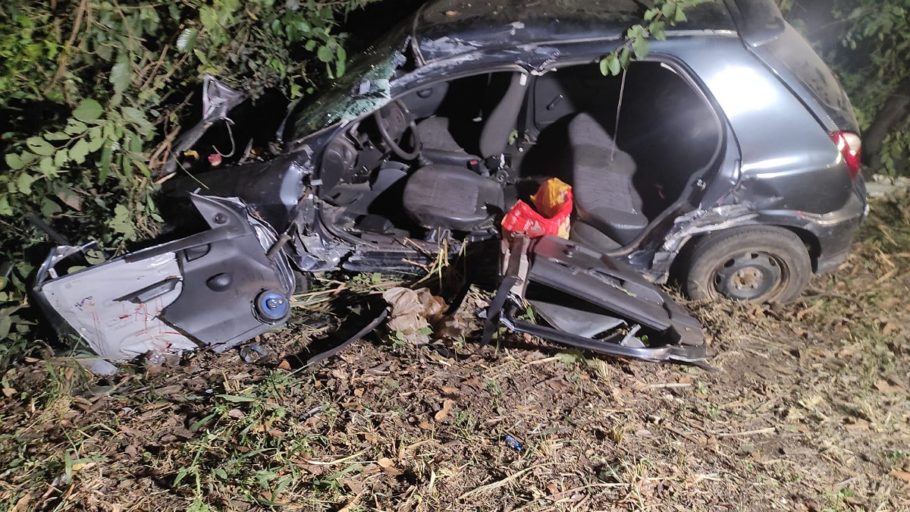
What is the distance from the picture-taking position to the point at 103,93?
137 inches

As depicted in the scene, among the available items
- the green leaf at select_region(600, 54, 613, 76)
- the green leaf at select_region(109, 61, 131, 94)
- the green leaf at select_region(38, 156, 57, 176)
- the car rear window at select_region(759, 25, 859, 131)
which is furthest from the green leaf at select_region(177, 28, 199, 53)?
the car rear window at select_region(759, 25, 859, 131)

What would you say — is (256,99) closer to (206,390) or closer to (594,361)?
(206,390)

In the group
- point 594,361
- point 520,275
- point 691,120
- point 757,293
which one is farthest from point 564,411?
point 691,120

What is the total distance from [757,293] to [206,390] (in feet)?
10.8

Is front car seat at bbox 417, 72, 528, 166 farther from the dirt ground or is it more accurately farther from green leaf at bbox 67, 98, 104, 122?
green leaf at bbox 67, 98, 104, 122

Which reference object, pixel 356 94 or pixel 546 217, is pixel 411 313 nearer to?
pixel 546 217

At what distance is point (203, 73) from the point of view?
3.82 m

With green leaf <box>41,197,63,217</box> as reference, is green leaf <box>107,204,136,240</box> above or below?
above

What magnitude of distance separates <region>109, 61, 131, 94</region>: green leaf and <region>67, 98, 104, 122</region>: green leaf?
0.20m

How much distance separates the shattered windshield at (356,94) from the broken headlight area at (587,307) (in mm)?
1098

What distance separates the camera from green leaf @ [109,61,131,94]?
11.0ft

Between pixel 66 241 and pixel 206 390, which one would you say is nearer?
pixel 206 390

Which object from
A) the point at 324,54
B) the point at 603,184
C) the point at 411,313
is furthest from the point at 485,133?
the point at 411,313

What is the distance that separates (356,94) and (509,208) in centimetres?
126
